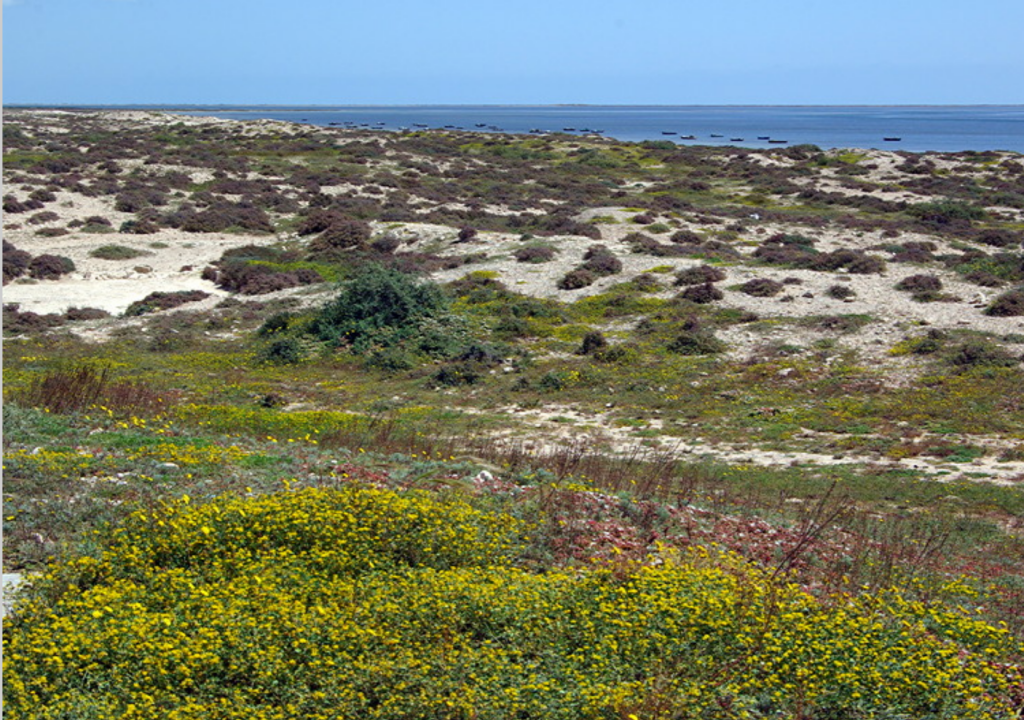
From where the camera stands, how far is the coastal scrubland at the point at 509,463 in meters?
6.73

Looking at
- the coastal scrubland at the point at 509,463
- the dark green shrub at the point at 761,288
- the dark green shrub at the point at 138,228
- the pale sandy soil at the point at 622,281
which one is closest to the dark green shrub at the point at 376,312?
the coastal scrubland at the point at 509,463

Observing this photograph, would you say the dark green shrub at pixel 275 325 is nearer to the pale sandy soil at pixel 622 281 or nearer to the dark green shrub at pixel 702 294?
the pale sandy soil at pixel 622 281

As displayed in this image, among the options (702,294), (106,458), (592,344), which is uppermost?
(106,458)

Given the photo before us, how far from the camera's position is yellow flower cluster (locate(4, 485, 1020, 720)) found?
6.36m

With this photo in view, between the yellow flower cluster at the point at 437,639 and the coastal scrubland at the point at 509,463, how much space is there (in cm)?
3

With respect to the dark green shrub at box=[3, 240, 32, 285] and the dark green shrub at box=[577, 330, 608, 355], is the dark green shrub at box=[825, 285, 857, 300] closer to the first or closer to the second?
the dark green shrub at box=[577, 330, 608, 355]

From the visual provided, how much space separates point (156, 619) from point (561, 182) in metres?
57.1

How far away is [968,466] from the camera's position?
1650cm

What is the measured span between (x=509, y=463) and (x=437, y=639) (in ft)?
20.9

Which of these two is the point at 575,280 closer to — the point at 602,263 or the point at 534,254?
the point at 602,263

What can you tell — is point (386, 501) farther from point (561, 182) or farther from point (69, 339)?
point (561, 182)

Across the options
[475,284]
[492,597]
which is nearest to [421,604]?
[492,597]

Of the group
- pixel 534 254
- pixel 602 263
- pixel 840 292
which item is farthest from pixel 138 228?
pixel 840 292

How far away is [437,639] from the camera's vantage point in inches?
284
